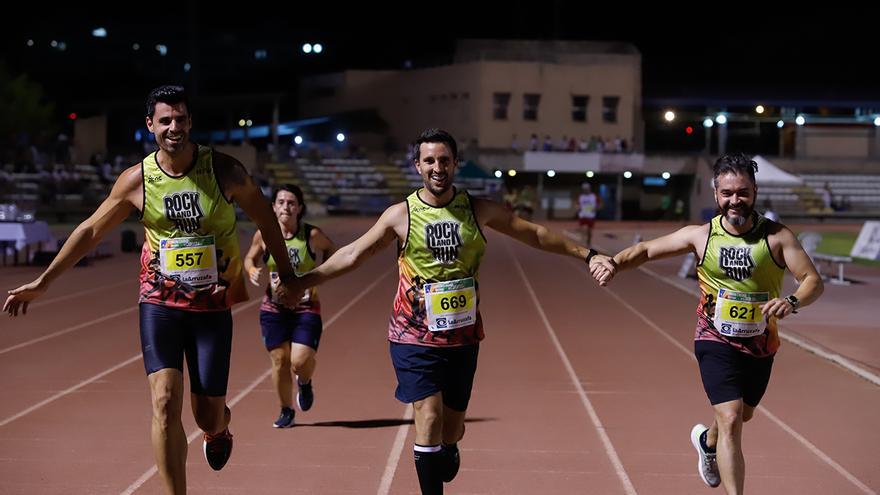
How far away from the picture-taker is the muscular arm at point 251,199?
584 centimetres

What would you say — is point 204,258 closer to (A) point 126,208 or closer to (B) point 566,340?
(A) point 126,208

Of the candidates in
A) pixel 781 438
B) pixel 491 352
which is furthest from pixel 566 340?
pixel 781 438

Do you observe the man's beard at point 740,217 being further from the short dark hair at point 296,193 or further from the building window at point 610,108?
the building window at point 610,108

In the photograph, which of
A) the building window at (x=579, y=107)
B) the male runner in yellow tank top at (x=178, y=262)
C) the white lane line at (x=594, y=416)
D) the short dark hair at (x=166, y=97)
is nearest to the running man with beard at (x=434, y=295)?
the male runner in yellow tank top at (x=178, y=262)

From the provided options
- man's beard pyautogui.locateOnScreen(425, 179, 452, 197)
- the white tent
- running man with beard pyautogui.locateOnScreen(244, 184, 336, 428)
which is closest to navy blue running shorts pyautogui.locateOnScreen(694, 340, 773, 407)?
man's beard pyautogui.locateOnScreen(425, 179, 452, 197)

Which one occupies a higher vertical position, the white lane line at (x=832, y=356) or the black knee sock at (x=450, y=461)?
the black knee sock at (x=450, y=461)

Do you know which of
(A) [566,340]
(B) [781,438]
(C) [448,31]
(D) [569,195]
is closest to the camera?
(B) [781,438]

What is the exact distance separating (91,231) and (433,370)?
1.91m

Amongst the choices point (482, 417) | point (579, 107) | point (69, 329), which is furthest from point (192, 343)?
point (579, 107)

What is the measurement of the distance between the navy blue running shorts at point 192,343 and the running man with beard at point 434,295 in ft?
2.90

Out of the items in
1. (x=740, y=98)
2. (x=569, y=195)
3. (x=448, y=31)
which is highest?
(x=448, y=31)

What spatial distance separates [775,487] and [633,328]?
855 cm

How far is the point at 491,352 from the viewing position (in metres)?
12.9

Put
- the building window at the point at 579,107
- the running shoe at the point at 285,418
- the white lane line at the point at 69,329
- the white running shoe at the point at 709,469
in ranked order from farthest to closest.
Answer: the building window at the point at 579,107, the white lane line at the point at 69,329, the running shoe at the point at 285,418, the white running shoe at the point at 709,469
